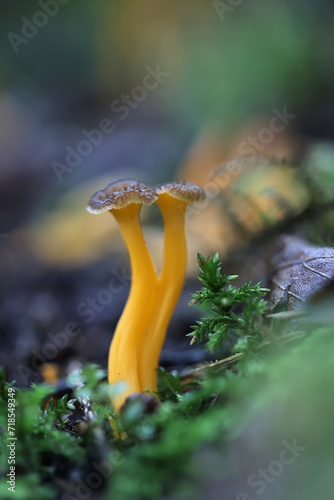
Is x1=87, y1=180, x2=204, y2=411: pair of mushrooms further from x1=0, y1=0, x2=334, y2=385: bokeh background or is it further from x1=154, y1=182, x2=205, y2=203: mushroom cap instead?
x1=0, y1=0, x2=334, y2=385: bokeh background

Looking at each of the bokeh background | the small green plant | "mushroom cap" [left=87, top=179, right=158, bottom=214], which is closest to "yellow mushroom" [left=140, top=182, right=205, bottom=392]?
"mushroom cap" [left=87, top=179, right=158, bottom=214]

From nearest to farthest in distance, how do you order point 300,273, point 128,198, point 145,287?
1. point 128,198
2. point 300,273
3. point 145,287

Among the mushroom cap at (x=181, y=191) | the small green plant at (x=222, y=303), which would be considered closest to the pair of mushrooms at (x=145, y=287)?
the mushroom cap at (x=181, y=191)

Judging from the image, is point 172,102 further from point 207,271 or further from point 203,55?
point 207,271

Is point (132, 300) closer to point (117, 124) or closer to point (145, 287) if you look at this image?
point (145, 287)

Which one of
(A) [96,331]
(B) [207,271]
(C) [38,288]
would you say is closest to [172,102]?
(C) [38,288]

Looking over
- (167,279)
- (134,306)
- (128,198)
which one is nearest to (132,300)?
(134,306)
